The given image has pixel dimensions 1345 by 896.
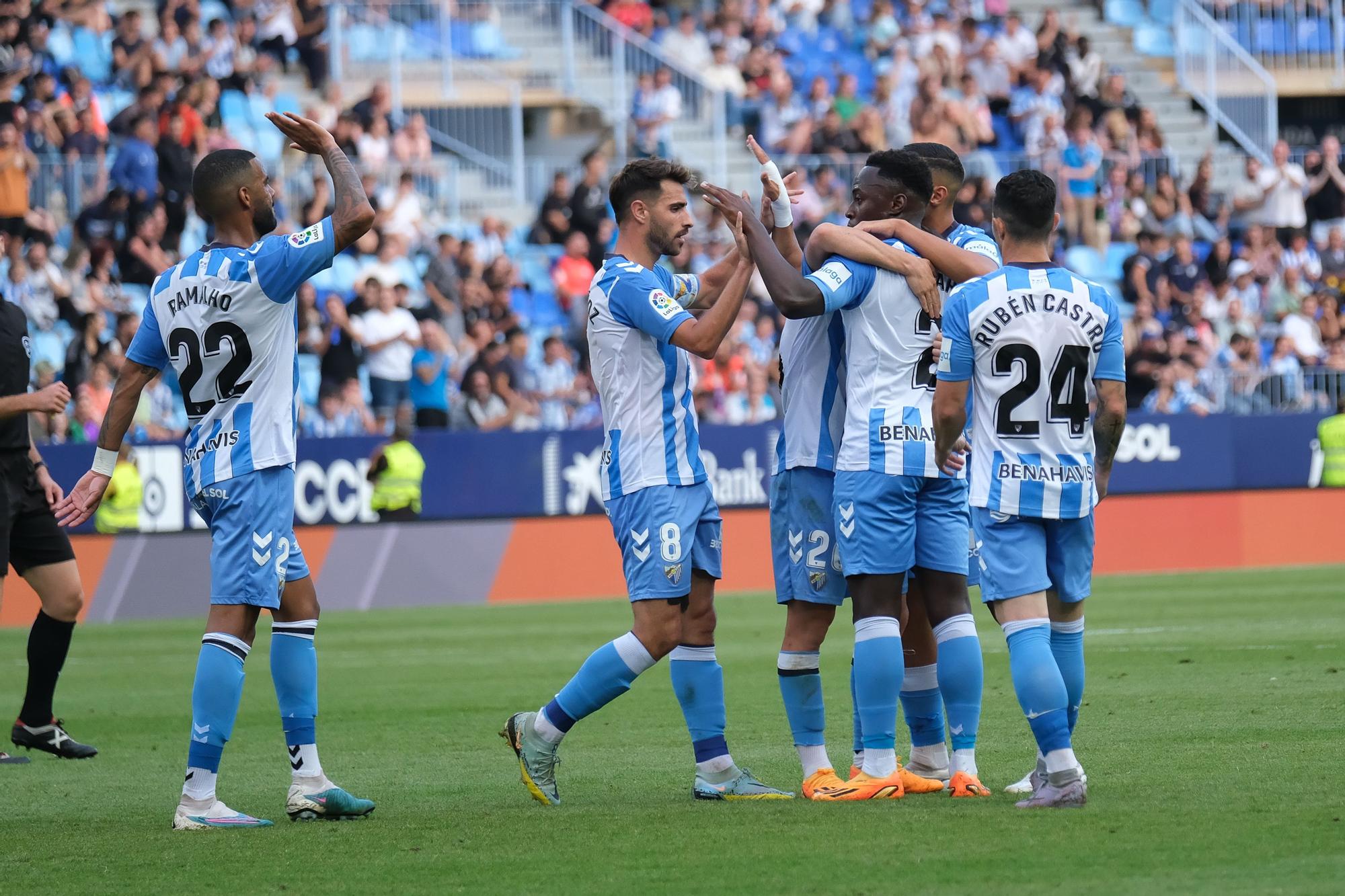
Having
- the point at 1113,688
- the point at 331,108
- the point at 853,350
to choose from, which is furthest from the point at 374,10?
the point at 853,350

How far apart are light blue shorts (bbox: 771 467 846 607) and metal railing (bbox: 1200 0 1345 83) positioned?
27190 mm

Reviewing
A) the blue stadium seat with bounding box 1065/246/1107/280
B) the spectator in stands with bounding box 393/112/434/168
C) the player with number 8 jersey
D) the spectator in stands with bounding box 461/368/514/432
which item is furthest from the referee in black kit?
the blue stadium seat with bounding box 1065/246/1107/280

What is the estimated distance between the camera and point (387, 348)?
68.2 ft

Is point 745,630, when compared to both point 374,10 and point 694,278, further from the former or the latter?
point 374,10

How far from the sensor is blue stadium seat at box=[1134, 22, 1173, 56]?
32.1 metres

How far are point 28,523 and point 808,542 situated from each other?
4.47 m

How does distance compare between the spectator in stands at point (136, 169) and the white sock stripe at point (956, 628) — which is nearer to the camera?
the white sock stripe at point (956, 628)

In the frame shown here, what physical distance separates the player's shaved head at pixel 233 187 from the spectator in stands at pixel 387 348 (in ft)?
44.6

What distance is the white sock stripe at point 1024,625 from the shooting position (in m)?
6.53

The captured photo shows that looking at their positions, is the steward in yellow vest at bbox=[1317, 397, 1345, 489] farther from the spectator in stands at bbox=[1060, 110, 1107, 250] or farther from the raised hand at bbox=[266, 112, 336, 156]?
the raised hand at bbox=[266, 112, 336, 156]

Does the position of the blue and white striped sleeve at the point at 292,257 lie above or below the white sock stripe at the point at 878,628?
above

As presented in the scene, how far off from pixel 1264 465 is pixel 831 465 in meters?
16.7

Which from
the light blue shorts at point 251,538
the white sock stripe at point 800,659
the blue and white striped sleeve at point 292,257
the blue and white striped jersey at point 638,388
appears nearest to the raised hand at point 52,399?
the light blue shorts at point 251,538

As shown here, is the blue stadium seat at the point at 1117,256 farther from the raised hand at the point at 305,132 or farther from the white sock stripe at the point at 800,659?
the raised hand at the point at 305,132
